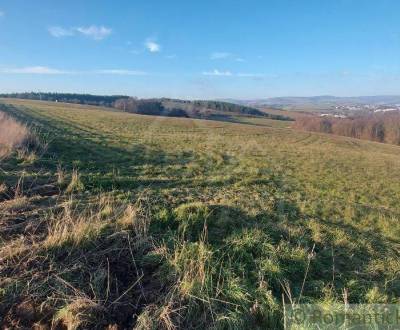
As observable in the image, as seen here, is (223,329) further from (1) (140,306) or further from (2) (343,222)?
(2) (343,222)

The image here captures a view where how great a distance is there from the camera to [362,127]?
7050 centimetres

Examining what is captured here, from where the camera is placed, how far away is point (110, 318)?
12.4ft

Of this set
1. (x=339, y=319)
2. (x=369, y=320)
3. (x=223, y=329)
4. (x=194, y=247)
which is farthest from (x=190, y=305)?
(x=369, y=320)

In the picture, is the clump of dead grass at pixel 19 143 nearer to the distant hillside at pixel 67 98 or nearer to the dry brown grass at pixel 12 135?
the dry brown grass at pixel 12 135

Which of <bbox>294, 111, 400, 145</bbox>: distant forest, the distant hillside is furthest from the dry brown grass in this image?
the distant hillside

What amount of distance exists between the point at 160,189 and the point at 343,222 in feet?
15.8

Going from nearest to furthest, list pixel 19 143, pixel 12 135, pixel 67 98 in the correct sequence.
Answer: pixel 19 143, pixel 12 135, pixel 67 98

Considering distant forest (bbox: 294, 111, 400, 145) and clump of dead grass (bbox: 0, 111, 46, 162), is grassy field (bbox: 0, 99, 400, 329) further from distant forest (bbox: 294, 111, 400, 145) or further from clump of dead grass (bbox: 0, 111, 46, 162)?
distant forest (bbox: 294, 111, 400, 145)

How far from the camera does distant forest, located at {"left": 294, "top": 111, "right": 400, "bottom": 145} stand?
2542 inches

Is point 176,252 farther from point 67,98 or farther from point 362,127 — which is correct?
point 67,98

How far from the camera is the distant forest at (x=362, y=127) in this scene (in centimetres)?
6456

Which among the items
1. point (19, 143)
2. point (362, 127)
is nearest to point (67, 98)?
point (362, 127)

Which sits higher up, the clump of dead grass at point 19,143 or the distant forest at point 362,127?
the clump of dead grass at point 19,143

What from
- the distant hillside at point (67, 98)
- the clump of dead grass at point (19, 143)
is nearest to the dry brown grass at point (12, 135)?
the clump of dead grass at point (19, 143)
